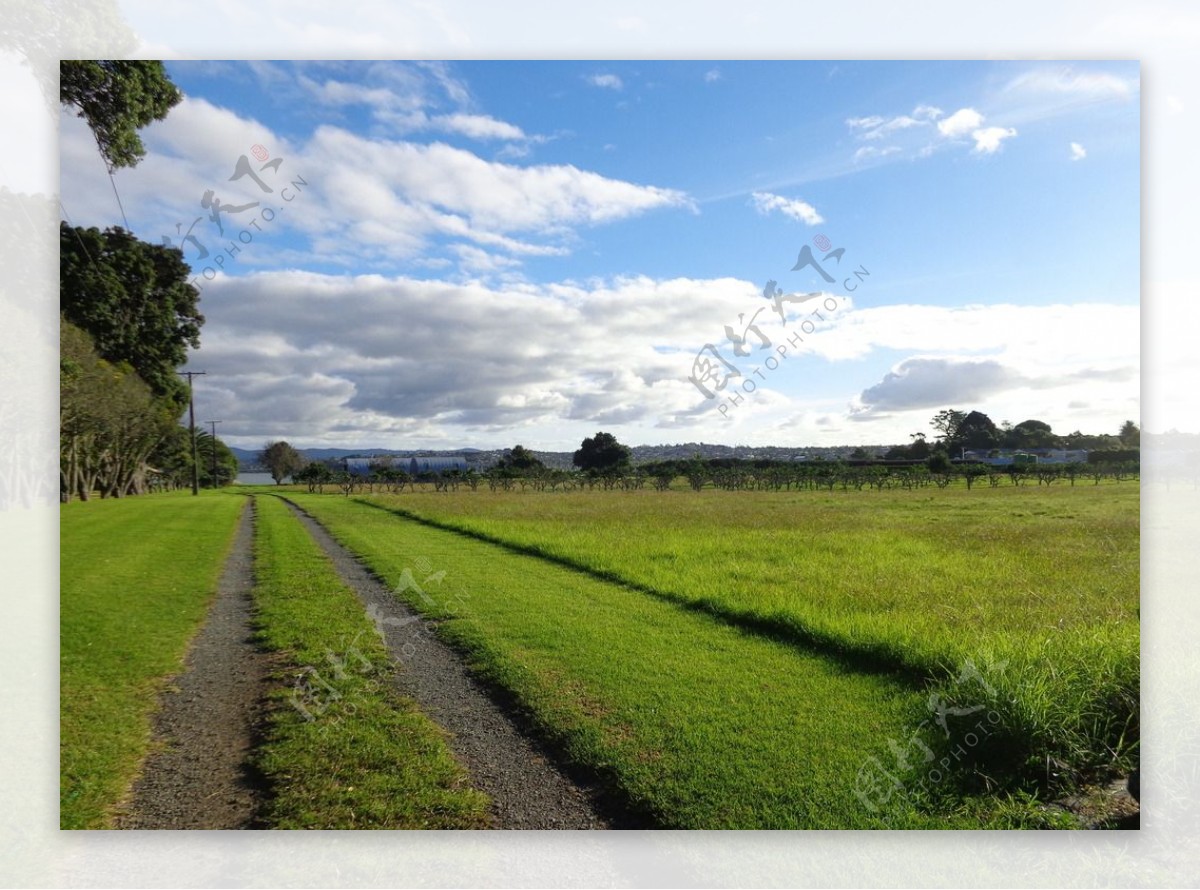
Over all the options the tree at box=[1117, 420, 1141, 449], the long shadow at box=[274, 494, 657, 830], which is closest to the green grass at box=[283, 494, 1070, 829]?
the long shadow at box=[274, 494, 657, 830]

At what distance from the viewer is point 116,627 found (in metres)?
6.77

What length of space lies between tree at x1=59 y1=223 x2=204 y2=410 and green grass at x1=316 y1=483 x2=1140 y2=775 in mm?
5811

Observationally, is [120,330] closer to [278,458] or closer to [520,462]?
[278,458]

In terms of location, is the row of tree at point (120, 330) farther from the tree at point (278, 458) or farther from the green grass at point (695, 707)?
the green grass at point (695, 707)

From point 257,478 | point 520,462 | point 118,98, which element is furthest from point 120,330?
point 520,462

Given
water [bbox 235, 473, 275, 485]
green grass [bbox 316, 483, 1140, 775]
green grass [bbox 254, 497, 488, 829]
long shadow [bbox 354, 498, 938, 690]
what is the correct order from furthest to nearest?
1. water [bbox 235, 473, 275, 485]
2. long shadow [bbox 354, 498, 938, 690]
3. green grass [bbox 316, 483, 1140, 775]
4. green grass [bbox 254, 497, 488, 829]

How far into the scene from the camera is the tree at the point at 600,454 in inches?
292

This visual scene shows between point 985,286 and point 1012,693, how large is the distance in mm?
3398

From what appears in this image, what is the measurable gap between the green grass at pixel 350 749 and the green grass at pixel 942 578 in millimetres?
3463

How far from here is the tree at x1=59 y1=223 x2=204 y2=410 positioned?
604cm

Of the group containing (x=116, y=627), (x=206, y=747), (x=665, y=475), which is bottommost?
(x=206, y=747)

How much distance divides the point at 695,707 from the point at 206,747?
329 cm

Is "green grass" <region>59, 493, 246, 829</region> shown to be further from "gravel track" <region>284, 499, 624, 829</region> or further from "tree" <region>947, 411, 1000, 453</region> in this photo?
"tree" <region>947, 411, 1000, 453</region>

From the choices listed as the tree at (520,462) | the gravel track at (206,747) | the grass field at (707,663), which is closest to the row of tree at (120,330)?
the grass field at (707,663)
